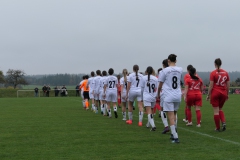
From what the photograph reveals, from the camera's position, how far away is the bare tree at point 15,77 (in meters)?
87.8

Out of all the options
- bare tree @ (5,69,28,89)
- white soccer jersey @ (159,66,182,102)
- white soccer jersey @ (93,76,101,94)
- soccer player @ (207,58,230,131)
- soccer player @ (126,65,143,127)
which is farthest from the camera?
bare tree @ (5,69,28,89)

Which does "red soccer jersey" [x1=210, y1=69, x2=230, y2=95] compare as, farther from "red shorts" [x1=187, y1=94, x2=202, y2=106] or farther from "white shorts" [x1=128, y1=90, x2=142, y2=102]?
"white shorts" [x1=128, y1=90, x2=142, y2=102]

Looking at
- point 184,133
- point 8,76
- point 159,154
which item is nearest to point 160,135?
point 184,133

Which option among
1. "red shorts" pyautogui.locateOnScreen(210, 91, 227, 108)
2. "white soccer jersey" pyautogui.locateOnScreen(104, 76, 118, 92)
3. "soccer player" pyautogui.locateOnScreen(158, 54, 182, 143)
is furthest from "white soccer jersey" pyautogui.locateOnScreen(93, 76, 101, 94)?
"soccer player" pyautogui.locateOnScreen(158, 54, 182, 143)

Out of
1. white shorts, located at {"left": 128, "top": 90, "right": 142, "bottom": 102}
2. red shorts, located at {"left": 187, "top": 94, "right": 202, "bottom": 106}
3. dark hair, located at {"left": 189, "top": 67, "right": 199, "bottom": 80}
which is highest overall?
dark hair, located at {"left": 189, "top": 67, "right": 199, "bottom": 80}

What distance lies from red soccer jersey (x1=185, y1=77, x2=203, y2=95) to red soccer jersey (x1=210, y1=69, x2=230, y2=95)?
1720 millimetres

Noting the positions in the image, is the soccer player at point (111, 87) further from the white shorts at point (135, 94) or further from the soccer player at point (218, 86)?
the soccer player at point (218, 86)

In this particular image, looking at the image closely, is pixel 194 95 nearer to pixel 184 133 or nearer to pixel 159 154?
pixel 184 133

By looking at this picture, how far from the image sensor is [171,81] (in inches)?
402

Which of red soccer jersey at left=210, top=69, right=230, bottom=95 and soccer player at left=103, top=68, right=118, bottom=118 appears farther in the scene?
soccer player at left=103, top=68, right=118, bottom=118

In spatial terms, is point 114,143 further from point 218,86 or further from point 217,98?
point 218,86

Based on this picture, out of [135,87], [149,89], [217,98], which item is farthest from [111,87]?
[217,98]

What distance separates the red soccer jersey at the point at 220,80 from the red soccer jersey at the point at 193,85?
1720 mm

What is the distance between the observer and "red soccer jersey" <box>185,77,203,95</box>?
14.0 metres
